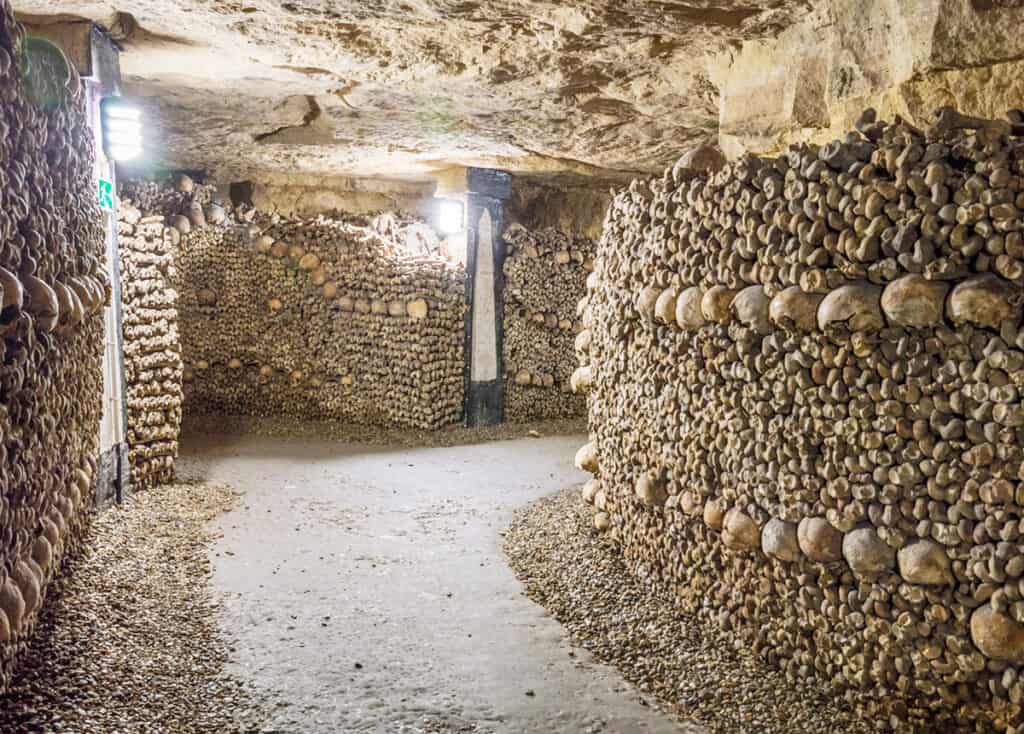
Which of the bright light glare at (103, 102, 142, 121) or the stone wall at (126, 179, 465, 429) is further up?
the bright light glare at (103, 102, 142, 121)

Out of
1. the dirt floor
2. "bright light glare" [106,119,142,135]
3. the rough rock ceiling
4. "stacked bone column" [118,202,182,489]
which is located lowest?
the dirt floor

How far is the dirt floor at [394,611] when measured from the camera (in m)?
2.99

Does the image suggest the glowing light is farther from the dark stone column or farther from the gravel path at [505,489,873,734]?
the dark stone column

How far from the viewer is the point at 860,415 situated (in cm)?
279

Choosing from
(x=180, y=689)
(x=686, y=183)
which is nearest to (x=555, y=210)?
(x=686, y=183)

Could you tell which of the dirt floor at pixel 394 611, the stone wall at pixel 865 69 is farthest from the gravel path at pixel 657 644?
the stone wall at pixel 865 69

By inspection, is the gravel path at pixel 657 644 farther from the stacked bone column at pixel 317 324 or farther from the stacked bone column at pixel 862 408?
the stacked bone column at pixel 317 324

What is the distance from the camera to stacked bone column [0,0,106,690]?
9.04ft

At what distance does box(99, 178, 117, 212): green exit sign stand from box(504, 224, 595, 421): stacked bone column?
4.58 m

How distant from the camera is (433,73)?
5246 millimetres

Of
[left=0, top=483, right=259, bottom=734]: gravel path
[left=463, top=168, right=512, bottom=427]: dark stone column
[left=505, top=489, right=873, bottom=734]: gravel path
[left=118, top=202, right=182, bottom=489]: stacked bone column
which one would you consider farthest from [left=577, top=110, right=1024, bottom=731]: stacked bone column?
Answer: [left=463, top=168, right=512, bottom=427]: dark stone column

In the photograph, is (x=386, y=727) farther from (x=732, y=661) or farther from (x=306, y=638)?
(x=732, y=661)

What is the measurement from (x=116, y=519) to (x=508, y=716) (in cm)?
306

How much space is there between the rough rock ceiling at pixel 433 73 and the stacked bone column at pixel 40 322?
93 centimetres
